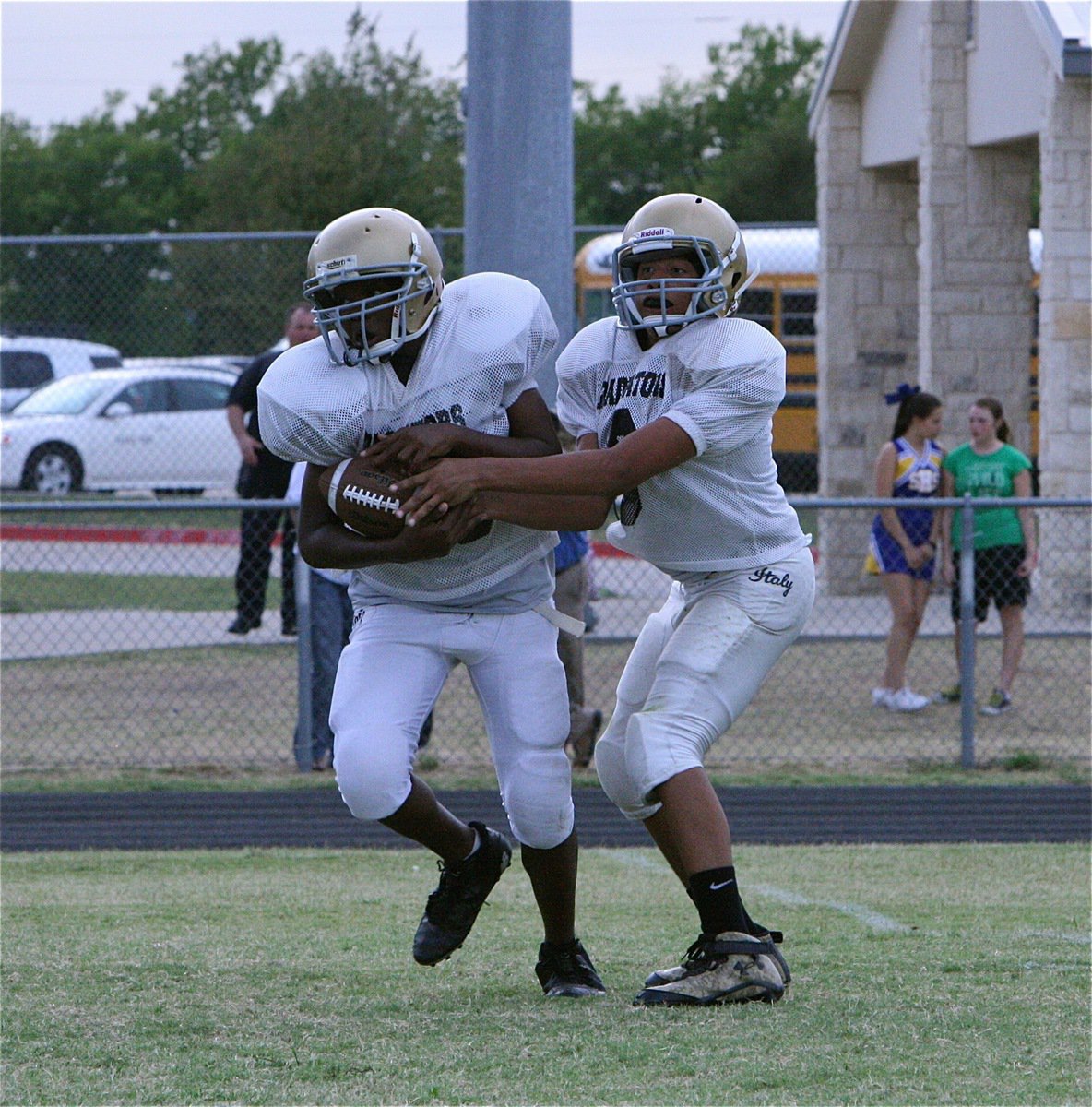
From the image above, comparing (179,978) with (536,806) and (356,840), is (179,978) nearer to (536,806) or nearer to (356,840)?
(536,806)

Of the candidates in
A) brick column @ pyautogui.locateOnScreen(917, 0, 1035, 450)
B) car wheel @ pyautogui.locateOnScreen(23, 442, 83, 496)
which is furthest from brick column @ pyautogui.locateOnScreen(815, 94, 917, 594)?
car wheel @ pyautogui.locateOnScreen(23, 442, 83, 496)

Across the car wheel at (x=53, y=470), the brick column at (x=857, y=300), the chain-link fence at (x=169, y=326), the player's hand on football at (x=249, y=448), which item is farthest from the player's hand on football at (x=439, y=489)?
the car wheel at (x=53, y=470)

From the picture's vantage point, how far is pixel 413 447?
13.1 ft

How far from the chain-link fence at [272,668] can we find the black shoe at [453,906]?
383 centimetres

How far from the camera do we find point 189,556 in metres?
12.5

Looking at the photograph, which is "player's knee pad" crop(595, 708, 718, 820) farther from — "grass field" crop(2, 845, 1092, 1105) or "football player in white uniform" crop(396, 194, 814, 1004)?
"grass field" crop(2, 845, 1092, 1105)

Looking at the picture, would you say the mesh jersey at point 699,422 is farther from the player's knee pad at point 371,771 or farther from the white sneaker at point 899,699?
the white sneaker at point 899,699

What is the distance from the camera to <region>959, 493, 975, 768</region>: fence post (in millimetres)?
8219

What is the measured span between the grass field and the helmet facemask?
60.4 inches

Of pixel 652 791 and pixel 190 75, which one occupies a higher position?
pixel 190 75

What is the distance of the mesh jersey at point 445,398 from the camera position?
4.11 meters

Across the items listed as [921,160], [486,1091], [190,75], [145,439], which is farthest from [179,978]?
[190,75]

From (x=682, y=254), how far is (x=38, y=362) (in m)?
15.7

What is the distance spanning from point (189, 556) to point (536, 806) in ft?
28.5
